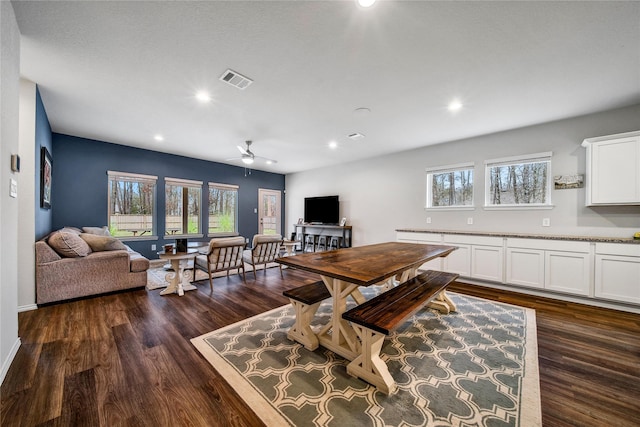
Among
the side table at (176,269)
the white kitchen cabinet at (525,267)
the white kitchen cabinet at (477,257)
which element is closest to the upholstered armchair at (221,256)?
the side table at (176,269)

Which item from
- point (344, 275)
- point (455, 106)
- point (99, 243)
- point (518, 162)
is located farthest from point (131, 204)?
point (518, 162)

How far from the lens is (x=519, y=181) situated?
4035mm

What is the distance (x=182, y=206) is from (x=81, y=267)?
3.06 meters

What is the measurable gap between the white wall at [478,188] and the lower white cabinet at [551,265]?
1.43 ft

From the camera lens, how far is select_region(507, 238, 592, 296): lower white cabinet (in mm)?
3164

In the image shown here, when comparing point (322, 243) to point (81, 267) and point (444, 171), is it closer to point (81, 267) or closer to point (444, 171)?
point (444, 171)

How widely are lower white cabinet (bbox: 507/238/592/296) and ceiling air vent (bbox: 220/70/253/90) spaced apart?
14.1 feet

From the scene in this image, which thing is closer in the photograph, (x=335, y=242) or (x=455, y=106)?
(x=455, y=106)

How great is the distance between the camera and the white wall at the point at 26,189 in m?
2.68

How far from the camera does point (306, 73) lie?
8.05ft

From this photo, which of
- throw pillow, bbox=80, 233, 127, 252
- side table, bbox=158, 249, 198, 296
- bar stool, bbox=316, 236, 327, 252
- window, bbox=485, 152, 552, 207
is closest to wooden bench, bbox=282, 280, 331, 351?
side table, bbox=158, 249, 198, 296

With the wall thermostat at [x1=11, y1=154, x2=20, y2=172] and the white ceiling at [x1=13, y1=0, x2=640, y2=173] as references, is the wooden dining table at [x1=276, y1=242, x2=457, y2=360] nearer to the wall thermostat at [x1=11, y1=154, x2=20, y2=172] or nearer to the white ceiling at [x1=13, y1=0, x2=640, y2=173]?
the white ceiling at [x1=13, y1=0, x2=640, y2=173]

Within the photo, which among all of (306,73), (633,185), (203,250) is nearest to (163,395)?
(203,250)

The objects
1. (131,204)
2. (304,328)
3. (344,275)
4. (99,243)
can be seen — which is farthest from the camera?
(131,204)
